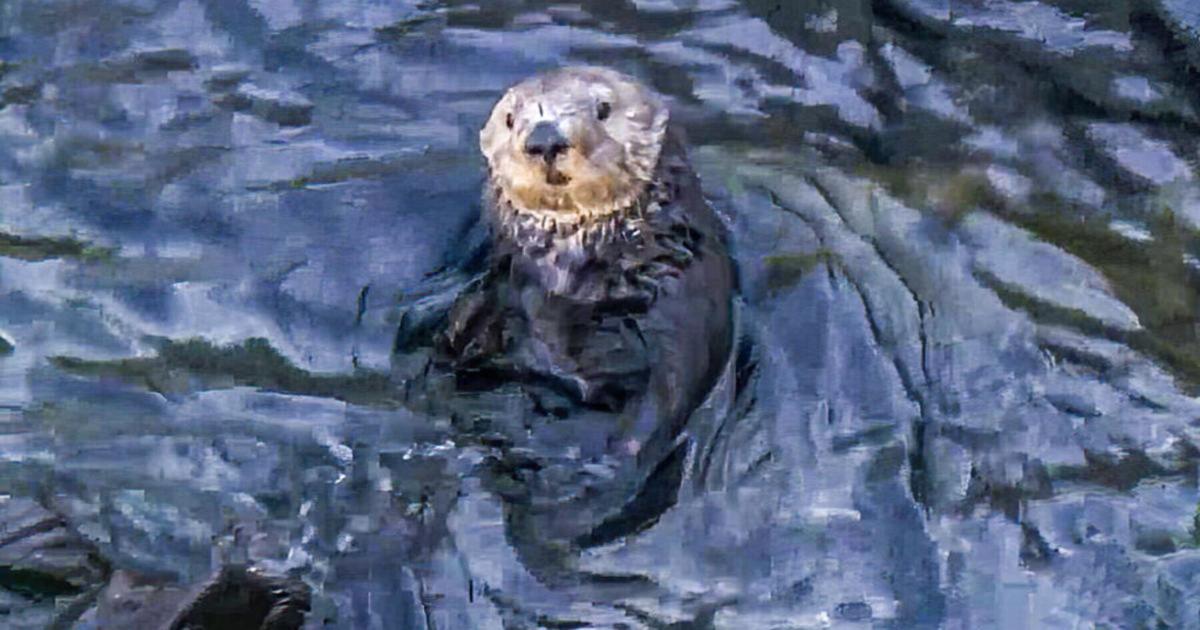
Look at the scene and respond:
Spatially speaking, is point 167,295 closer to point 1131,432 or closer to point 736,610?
point 736,610

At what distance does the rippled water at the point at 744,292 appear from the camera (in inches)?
170

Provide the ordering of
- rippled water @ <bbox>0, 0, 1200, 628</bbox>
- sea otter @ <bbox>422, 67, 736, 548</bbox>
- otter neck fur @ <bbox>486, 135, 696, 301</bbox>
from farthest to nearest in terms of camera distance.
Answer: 1. otter neck fur @ <bbox>486, 135, 696, 301</bbox>
2. sea otter @ <bbox>422, 67, 736, 548</bbox>
3. rippled water @ <bbox>0, 0, 1200, 628</bbox>

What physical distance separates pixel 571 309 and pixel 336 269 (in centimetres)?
96

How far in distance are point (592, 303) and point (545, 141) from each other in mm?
837

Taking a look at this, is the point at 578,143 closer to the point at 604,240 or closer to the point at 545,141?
the point at 545,141

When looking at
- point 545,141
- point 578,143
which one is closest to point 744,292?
point 578,143

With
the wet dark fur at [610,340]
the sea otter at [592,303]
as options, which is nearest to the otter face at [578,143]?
the sea otter at [592,303]

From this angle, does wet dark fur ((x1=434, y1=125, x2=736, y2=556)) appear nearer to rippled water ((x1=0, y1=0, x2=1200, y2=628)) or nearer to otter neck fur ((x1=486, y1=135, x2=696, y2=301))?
otter neck fur ((x1=486, y1=135, x2=696, y2=301))

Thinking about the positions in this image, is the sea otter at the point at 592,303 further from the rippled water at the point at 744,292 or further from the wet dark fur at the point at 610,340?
the rippled water at the point at 744,292

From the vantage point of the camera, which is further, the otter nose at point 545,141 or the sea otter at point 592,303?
the sea otter at point 592,303

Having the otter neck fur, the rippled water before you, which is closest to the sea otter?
the otter neck fur

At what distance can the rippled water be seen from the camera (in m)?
4.32

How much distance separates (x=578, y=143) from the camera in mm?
4707

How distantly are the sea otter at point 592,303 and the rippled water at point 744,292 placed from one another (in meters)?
0.19
